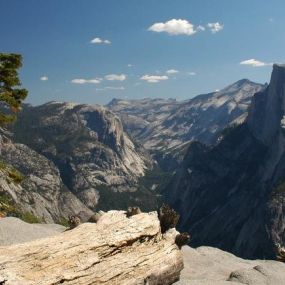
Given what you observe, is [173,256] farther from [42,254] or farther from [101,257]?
[42,254]

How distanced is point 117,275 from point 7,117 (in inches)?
702

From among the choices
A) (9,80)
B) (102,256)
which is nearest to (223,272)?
(102,256)

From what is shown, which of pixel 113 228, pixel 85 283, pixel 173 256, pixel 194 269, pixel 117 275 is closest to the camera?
pixel 85 283

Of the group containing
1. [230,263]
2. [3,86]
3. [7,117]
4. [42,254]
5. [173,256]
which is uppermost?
[3,86]

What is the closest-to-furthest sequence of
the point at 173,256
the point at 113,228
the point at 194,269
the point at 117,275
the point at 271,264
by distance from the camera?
the point at 117,275 < the point at 113,228 < the point at 173,256 < the point at 194,269 < the point at 271,264

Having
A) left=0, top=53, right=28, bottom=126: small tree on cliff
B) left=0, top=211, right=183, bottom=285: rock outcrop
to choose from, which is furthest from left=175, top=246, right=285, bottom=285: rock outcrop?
left=0, top=53, right=28, bottom=126: small tree on cliff

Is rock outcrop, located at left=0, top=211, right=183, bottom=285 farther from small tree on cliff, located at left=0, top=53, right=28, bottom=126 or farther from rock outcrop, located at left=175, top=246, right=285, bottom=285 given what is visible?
small tree on cliff, located at left=0, top=53, right=28, bottom=126

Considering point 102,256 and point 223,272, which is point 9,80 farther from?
point 223,272

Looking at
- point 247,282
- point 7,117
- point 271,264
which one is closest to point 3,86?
point 7,117

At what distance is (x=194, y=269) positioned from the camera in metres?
37.8

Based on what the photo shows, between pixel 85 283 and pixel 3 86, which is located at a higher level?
pixel 3 86

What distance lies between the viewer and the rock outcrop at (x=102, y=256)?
25.3 metres

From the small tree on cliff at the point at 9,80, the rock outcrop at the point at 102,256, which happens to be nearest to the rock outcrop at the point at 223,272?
the rock outcrop at the point at 102,256

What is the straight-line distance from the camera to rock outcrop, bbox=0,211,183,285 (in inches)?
998
